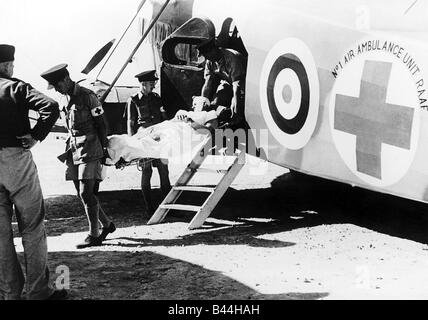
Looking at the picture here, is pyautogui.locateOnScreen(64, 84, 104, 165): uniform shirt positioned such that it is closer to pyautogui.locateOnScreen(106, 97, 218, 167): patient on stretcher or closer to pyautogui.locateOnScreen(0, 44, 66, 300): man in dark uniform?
pyautogui.locateOnScreen(106, 97, 218, 167): patient on stretcher

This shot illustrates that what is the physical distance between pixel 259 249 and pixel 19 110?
2649 millimetres

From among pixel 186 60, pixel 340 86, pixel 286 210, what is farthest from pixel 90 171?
pixel 186 60

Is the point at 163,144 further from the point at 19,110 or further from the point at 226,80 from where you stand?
the point at 19,110

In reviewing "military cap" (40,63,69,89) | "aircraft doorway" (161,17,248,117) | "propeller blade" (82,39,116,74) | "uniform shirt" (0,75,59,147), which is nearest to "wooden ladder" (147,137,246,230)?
"aircraft doorway" (161,17,248,117)

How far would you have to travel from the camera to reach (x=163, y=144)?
253 inches

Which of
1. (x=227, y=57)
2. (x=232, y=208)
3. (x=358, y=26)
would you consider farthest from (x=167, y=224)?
(x=358, y=26)

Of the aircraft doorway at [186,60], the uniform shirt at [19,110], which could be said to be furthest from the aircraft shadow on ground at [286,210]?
the uniform shirt at [19,110]

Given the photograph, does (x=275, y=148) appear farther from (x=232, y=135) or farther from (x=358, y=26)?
(x=358, y=26)

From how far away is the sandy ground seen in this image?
432 centimetres

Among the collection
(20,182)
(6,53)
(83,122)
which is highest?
(6,53)

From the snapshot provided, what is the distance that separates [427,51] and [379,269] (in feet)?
6.16

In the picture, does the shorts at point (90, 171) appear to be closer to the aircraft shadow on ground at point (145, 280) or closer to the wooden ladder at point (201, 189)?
the aircraft shadow on ground at point (145, 280)

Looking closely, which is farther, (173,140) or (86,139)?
(173,140)

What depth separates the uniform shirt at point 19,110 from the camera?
3941mm
